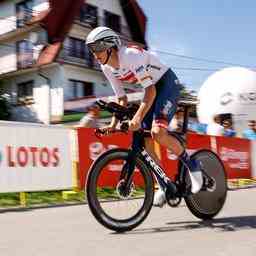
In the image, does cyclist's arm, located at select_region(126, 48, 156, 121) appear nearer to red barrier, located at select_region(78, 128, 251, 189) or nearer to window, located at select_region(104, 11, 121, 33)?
red barrier, located at select_region(78, 128, 251, 189)

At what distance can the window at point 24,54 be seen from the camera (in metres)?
35.4

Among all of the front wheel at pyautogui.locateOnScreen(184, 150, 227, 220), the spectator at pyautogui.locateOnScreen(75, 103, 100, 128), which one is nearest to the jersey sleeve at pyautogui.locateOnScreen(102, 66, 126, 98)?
the front wheel at pyautogui.locateOnScreen(184, 150, 227, 220)

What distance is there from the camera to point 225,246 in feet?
13.4

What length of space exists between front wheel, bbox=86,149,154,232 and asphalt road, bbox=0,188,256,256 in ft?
0.38

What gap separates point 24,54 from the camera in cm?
3619

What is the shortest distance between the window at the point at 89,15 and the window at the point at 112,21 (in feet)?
3.52

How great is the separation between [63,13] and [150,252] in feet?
103

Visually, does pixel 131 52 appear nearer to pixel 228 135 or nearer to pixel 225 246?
pixel 225 246

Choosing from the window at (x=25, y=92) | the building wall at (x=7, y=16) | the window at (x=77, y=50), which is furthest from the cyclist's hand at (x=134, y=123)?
the building wall at (x=7, y=16)

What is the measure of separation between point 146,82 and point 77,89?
3143 centimetres

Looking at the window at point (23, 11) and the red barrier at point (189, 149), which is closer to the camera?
the red barrier at point (189, 149)

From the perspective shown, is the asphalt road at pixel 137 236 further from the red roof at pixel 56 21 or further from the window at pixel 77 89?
the window at pixel 77 89

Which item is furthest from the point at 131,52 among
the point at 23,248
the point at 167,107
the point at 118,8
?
the point at 118,8

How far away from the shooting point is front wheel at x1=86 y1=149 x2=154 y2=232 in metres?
4.68
